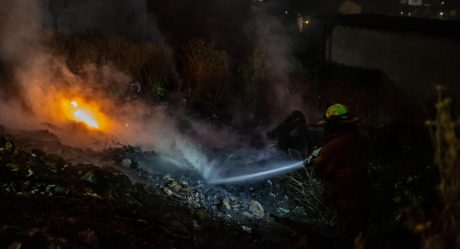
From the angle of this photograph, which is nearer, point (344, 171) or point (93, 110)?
point (344, 171)

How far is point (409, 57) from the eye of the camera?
13234 mm

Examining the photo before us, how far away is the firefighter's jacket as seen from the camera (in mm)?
4774

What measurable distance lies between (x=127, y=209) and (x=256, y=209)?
7.88ft

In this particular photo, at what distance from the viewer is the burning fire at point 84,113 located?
9.43 metres

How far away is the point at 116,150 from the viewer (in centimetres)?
782

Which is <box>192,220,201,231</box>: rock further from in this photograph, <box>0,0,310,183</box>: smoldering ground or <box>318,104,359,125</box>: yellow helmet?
<box>0,0,310,183</box>: smoldering ground

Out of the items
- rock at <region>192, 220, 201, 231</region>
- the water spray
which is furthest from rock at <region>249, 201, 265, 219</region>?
rock at <region>192, 220, 201, 231</region>

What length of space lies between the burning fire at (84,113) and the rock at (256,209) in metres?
3.83

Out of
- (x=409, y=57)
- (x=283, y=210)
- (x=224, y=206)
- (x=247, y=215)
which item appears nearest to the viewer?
(x=247, y=215)

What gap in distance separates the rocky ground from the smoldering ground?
1.18 m

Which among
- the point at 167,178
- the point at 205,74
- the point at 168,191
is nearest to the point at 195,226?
the point at 168,191

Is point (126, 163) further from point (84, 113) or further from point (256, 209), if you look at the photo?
point (84, 113)

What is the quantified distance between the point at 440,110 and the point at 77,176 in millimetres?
4454

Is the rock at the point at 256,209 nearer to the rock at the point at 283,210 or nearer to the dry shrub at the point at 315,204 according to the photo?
the rock at the point at 283,210
